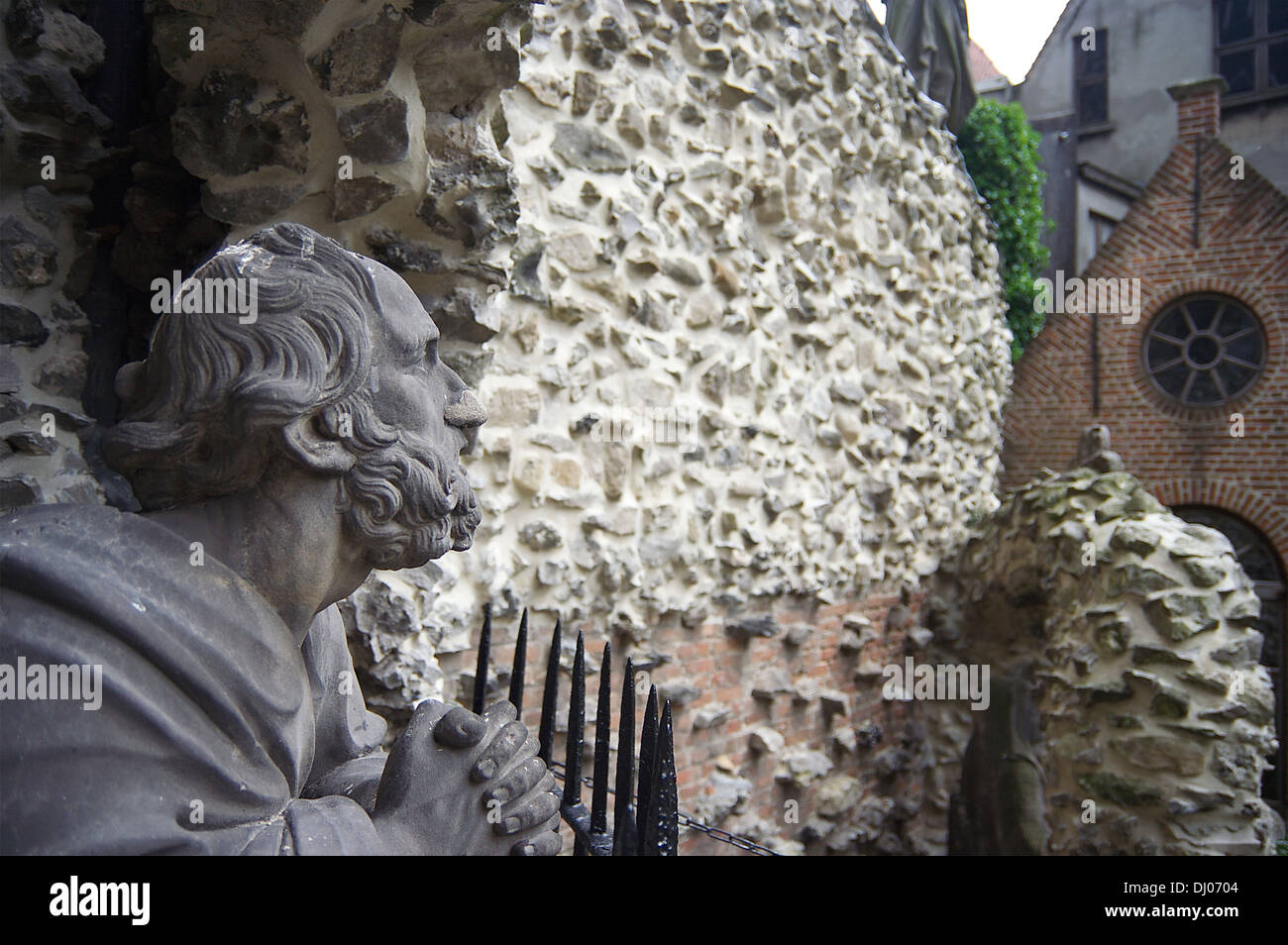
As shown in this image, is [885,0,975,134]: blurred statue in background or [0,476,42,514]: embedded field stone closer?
[0,476,42,514]: embedded field stone

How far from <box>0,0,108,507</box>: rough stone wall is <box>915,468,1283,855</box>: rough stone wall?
5.40 metres

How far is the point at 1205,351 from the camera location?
9.91m

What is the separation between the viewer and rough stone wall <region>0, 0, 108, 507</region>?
2.57 meters

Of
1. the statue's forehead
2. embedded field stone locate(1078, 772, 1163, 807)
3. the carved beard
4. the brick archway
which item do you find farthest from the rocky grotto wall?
the brick archway

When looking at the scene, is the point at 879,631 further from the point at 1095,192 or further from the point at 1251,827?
the point at 1095,192

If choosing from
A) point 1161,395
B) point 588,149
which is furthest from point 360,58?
point 1161,395

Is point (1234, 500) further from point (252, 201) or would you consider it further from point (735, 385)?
point (252, 201)

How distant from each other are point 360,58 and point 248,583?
1466 millimetres

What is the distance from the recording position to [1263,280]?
966 centimetres

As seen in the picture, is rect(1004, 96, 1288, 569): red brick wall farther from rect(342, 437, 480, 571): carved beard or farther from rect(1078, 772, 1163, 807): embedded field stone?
rect(342, 437, 480, 571): carved beard

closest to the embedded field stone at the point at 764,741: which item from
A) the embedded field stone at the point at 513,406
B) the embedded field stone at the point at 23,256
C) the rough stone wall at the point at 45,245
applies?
the embedded field stone at the point at 513,406

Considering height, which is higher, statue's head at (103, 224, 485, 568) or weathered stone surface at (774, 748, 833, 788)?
statue's head at (103, 224, 485, 568)

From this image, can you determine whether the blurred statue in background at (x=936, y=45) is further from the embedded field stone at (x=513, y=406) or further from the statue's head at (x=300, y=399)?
the statue's head at (x=300, y=399)

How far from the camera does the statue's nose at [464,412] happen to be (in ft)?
5.07
